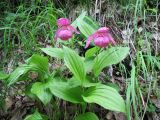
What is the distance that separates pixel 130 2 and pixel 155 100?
90 centimetres

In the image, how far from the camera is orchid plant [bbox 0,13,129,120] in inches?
66.9

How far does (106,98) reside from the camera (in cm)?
163

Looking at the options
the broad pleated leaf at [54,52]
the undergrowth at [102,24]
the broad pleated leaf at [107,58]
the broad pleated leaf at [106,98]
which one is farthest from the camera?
the undergrowth at [102,24]

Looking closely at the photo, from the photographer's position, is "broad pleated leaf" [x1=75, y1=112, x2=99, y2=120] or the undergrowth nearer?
"broad pleated leaf" [x1=75, y1=112, x2=99, y2=120]

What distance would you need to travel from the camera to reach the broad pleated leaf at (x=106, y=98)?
5.17 ft

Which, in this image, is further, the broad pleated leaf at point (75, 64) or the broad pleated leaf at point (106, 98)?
the broad pleated leaf at point (75, 64)

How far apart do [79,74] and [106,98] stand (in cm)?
23

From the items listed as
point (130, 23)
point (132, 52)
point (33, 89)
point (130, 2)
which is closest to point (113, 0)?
point (130, 2)

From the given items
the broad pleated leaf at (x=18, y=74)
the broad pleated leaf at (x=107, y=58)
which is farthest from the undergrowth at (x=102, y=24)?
the broad pleated leaf at (x=18, y=74)

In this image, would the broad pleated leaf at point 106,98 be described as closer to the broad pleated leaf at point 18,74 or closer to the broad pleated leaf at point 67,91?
the broad pleated leaf at point 67,91

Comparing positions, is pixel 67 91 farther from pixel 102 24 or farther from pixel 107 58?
pixel 102 24

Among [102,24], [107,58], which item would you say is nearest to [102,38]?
[107,58]

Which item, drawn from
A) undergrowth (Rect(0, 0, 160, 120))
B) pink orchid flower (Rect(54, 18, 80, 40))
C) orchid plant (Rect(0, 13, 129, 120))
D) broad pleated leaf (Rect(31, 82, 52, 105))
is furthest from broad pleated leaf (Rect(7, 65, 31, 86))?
undergrowth (Rect(0, 0, 160, 120))

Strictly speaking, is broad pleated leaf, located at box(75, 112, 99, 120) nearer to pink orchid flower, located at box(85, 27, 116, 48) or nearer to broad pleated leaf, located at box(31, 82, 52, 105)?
broad pleated leaf, located at box(31, 82, 52, 105)
